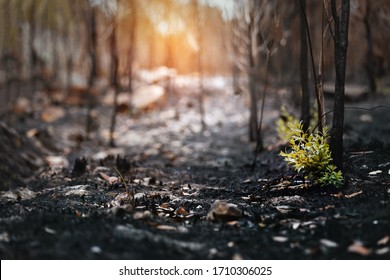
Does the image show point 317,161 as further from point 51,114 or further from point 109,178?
point 51,114

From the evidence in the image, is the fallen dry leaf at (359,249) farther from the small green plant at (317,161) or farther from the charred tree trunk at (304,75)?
the charred tree trunk at (304,75)

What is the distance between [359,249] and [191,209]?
7.80 ft

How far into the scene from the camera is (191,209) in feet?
18.2

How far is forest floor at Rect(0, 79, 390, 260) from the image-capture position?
3.82 metres

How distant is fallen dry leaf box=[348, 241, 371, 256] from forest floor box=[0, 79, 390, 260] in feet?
0.04

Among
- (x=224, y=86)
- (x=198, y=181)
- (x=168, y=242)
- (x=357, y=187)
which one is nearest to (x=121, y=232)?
(x=168, y=242)

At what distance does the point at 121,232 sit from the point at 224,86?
28189 millimetres

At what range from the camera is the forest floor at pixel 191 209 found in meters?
3.82

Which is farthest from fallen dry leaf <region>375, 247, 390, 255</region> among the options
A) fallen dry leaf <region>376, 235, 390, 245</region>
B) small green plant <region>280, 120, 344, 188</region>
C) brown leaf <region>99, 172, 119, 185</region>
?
brown leaf <region>99, 172, 119, 185</region>

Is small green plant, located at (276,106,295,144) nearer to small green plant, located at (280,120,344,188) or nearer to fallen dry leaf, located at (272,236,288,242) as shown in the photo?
small green plant, located at (280,120,344,188)

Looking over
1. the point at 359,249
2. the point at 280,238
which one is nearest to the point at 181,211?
the point at 280,238

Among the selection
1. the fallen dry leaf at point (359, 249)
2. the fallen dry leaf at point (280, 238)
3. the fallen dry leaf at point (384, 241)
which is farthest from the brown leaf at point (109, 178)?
the fallen dry leaf at point (384, 241)

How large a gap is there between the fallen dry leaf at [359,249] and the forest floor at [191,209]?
0.04 ft

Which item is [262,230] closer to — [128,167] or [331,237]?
[331,237]
